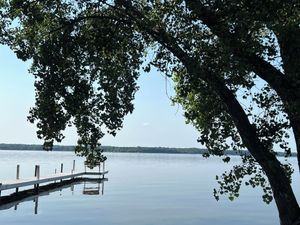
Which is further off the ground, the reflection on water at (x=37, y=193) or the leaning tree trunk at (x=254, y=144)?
the leaning tree trunk at (x=254, y=144)

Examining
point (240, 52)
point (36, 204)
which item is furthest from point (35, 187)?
point (240, 52)

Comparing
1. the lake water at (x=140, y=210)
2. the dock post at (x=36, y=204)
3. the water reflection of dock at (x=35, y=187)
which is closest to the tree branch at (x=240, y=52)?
the lake water at (x=140, y=210)

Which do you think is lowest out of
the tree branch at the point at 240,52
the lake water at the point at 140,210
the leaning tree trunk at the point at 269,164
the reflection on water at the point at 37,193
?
the lake water at the point at 140,210

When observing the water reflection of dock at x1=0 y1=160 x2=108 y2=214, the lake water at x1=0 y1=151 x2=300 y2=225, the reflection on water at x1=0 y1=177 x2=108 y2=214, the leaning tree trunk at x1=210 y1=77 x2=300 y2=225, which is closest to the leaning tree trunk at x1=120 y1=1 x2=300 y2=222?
the leaning tree trunk at x1=210 y1=77 x2=300 y2=225

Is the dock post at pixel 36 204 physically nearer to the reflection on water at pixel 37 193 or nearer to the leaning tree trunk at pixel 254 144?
the reflection on water at pixel 37 193

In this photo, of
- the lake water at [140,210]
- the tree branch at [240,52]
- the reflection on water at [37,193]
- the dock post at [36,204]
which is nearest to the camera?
the tree branch at [240,52]

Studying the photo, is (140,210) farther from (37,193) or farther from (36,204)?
(37,193)

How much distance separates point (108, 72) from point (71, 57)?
964 millimetres

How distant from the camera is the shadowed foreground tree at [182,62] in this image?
9.51 m

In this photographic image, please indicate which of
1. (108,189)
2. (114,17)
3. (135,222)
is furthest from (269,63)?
(108,189)

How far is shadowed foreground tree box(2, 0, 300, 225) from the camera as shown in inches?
374

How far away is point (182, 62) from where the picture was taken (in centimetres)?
1079

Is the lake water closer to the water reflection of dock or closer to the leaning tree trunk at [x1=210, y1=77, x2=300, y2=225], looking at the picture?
the water reflection of dock

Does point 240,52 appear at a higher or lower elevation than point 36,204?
higher
